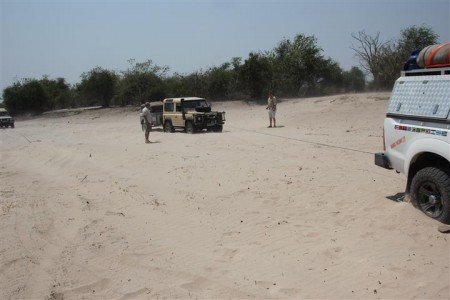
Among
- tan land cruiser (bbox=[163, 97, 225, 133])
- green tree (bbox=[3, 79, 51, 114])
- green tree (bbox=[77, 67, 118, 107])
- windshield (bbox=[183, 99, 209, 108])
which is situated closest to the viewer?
tan land cruiser (bbox=[163, 97, 225, 133])

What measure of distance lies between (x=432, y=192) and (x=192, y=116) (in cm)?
1600

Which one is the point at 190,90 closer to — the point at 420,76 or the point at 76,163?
the point at 76,163

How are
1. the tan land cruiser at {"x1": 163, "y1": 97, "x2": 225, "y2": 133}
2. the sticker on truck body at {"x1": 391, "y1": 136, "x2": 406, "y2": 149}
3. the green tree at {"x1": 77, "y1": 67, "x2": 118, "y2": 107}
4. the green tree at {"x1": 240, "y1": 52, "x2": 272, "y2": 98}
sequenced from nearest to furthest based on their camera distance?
the sticker on truck body at {"x1": 391, "y1": 136, "x2": 406, "y2": 149}
the tan land cruiser at {"x1": 163, "y1": 97, "x2": 225, "y2": 133}
the green tree at {"x1": 240, "y1": 52, "x2": 272, "y2": 98}
the green tree at {"x1": 77, "y1": 67, "x2": 118, "y2": 107}

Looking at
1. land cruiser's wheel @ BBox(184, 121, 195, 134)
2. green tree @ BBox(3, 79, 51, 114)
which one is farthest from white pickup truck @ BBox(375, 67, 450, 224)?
green tree @ BBox(3, 79, 51, 114)

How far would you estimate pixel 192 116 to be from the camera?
69.4ft

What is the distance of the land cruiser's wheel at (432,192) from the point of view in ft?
18.4

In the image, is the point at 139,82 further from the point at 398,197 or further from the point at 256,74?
the point at 398,197

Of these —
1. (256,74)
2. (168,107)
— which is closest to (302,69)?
(256,74)

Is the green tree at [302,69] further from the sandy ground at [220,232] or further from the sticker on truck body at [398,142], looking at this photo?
the sticker on truck body at [398,142]

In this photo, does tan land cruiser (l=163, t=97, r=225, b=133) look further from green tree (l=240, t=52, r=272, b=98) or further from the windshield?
green tree (l=240, t=52, r=272, b=98)

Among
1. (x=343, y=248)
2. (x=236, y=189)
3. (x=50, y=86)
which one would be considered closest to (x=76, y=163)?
(x=236, y=189)

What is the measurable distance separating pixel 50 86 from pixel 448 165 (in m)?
52.8

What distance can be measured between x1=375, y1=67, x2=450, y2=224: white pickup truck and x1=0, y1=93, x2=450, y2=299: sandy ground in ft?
1.19

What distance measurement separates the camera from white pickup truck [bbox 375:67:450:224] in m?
5.62
